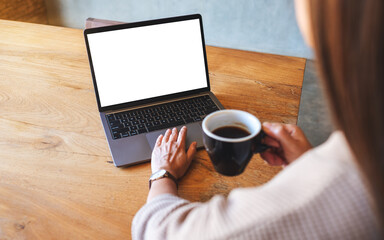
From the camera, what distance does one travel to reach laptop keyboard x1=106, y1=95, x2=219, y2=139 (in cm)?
91

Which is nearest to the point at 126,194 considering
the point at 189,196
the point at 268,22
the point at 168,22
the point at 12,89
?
the point at 189,196

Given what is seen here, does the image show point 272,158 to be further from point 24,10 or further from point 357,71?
point 24,10

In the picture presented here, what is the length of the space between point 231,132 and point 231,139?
0.07 m

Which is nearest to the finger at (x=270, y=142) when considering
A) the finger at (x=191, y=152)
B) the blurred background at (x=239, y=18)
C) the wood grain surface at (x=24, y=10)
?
the finger at (x=191, y=152)

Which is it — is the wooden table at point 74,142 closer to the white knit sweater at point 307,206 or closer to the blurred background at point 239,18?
the white knit sweater at point 307,206

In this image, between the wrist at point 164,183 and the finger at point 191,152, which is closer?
the wrist at point 164,183

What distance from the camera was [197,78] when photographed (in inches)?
41.6

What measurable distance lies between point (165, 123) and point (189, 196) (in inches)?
10.2

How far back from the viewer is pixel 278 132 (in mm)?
755

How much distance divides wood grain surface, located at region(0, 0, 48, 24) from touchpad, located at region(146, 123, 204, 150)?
262cm

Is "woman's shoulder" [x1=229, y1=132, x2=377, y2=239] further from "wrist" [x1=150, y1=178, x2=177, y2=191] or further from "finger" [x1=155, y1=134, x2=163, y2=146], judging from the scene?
"finger" [x1=155, y1=134, x2=163, y2=146]

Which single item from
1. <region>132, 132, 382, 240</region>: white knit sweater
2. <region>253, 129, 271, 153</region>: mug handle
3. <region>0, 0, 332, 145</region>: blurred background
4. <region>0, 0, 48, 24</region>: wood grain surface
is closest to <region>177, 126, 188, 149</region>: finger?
<region>253, 129, 271, 153</region>: mug handle

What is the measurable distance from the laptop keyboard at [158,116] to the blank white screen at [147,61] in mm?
45

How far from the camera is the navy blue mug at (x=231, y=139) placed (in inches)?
25.2
